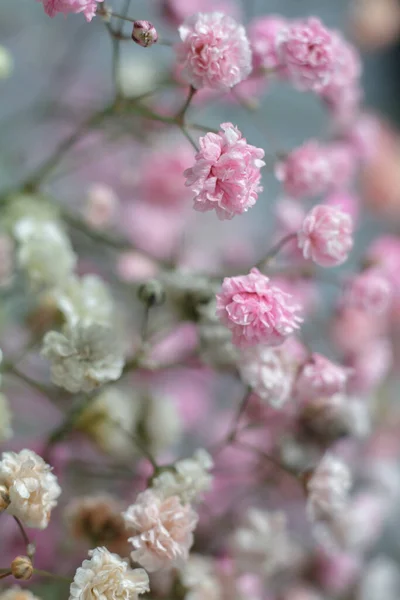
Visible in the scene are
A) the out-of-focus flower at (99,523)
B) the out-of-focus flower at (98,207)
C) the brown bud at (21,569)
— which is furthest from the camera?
the out-of-focus flower at (98,207)

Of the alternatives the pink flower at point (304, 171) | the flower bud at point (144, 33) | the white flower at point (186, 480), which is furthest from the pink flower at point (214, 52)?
the white flower at point (186, 480)

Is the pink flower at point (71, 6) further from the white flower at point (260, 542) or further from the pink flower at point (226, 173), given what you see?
the white flower at point (260, 542)

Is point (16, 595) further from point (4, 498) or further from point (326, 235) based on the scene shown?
point (326, 235)

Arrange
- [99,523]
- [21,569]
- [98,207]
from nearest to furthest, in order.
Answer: [21,569] → [99,523] → [98,207]

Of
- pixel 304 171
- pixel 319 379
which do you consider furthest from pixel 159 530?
pixel 304 171

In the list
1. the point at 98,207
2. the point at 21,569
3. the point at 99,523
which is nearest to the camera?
the point at 21,569

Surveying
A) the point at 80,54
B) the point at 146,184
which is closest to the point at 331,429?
the point at 146,184

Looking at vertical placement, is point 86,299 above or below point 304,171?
below

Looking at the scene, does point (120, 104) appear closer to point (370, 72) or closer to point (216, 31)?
point (216, 31)

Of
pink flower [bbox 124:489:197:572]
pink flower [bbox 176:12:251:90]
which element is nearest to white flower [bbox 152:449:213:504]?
pink flower [bbox 124:489:197:572]
